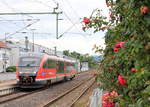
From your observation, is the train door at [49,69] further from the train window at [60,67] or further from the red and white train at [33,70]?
the train window at [60,67]

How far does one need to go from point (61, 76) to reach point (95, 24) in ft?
89.5

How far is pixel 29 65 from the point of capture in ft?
79.6

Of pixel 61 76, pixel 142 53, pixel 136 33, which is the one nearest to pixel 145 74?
pixel 142 53

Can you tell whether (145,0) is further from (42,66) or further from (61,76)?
(61,76)

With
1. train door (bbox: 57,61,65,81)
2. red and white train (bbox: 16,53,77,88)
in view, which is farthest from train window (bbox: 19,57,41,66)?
train door (bbox: 57,61,65,81)

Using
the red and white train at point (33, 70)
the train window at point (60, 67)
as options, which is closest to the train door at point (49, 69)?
the red and white train at point (33, 70)

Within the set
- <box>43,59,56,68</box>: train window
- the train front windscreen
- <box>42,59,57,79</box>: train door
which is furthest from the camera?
<box>43,59,56,68</box>: train window

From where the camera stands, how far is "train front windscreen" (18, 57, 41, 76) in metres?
23.9

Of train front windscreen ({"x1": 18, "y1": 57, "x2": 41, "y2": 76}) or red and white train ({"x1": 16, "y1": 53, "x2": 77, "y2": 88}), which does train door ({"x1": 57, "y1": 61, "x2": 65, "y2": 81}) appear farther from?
train front windscreen ({"x1": 18, "y1": 57, "x2": 41, "y2": 76})

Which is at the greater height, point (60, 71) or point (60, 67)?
point (60, 67)

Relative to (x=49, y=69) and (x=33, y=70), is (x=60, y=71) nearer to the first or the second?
(x=49, y=69)

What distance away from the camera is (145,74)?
2047 millimetres

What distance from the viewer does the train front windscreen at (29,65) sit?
23909 mm

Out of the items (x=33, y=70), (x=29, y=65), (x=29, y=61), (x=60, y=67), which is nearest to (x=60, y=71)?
(x=60, y=67)
